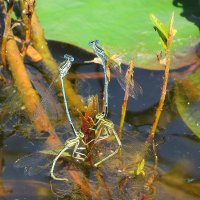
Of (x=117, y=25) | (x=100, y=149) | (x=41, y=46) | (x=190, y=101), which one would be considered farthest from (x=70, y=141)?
(x=117, y=25)

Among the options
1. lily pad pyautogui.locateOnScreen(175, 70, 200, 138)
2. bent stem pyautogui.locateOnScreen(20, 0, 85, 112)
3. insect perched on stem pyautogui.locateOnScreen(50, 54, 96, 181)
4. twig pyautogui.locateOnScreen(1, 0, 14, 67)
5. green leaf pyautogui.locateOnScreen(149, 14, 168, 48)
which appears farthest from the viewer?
bent stem pyautogui.locateOnScreen(20, 0, 85, 112)

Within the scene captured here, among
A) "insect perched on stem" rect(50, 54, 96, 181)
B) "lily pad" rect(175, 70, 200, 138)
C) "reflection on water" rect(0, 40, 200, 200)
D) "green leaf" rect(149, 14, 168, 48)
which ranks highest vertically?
"green leaf" rect(149, 14, 168, 48)

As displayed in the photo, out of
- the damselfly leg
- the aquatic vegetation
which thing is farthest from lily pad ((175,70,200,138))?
the damselfly leg

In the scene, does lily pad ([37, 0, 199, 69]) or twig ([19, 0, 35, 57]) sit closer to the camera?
twig ([19, 0, 35, 57])

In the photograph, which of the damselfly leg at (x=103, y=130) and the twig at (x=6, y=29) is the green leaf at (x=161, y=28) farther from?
the twig at (x=6, y=29)

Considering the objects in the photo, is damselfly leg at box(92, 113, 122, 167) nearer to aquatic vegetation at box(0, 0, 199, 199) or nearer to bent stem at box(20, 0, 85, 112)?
aquatic vegetation at box(0, 0, 199, 199)

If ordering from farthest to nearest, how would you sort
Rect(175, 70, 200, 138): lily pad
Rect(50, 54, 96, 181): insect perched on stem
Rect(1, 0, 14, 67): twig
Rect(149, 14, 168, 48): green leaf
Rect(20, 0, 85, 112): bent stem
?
Rect(20, 0, 85, 112): bent stem
Rect(1, 0, 14, 67): twig
Rect(175, 70, 200, 138): lily pad
Rect(50, 54, 96, 181): insect perched on stem
Rect(149, 14, 168, 48): green leaf
